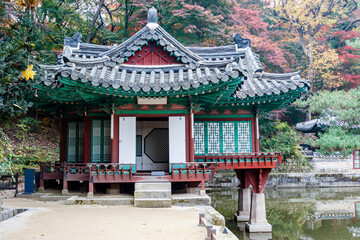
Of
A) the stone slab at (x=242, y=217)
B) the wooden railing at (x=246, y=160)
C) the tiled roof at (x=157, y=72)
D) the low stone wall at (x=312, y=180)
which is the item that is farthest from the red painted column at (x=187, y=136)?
the low stone wall at (x=312, y=180)

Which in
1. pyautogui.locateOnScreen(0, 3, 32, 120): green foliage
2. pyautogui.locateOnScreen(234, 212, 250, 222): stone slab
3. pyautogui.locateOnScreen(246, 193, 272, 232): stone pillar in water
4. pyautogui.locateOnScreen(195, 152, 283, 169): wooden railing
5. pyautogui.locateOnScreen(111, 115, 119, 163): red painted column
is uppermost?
pyautogui.locateOnScreen(0, 3, 32, 120): green foliage

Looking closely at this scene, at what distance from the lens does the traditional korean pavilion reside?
10.3 meters

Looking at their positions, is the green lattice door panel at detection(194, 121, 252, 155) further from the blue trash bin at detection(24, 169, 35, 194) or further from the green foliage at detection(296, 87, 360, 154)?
the green foliage at detection(296, 87, 360, 154)

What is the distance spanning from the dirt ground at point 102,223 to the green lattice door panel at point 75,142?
3225mm

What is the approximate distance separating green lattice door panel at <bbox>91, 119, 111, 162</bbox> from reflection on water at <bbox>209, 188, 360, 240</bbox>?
558cm

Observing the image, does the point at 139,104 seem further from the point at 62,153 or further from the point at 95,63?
the point at 62,153

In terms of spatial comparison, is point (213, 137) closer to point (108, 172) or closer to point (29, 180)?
point (108, 172)

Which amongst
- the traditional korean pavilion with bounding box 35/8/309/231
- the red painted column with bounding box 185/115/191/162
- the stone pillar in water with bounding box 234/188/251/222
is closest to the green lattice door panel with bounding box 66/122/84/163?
the traditional korean pavilion with bounding box 35/8/309/231

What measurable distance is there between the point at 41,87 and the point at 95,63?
1.83 m

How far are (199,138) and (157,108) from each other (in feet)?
7.72

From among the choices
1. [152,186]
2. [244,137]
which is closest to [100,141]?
[152,186]

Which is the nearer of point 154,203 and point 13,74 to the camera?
point 13,74

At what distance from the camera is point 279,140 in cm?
2748

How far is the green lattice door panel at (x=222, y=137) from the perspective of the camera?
1287 cm
